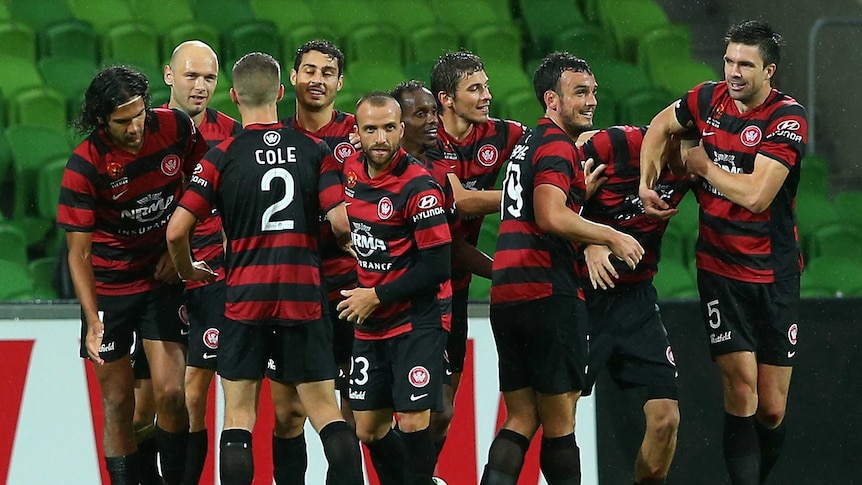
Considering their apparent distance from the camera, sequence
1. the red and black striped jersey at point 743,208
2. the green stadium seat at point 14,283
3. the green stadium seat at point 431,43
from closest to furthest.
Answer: the red and black striped jersey at point 743,208 < the green stadium seat at point 14,283 < the green stadium seat at point 431,43

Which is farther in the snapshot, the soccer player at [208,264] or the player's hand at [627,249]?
the soccer player at [208,264]

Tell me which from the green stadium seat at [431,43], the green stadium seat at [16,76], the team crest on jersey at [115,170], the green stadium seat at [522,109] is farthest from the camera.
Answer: the green stadium seat at [431,43]

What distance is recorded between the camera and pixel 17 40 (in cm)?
841

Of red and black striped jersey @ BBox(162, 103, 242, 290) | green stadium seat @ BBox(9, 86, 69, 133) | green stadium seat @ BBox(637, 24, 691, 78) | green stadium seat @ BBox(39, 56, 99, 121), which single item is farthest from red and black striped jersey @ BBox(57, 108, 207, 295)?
green stadium seat @ BBox(637, 24, 691, 78)

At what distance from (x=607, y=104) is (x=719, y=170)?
3.08m

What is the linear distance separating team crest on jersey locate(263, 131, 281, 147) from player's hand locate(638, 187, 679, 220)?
5.00ft

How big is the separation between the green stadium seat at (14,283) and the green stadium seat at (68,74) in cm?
151

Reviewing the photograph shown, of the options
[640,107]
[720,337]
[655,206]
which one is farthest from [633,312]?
[640,107]

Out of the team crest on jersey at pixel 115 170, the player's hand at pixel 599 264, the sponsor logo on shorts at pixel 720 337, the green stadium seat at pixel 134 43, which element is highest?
the green stadium seat at pixel 134 43

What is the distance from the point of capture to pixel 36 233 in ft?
24.0

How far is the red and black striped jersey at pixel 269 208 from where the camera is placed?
504 cm

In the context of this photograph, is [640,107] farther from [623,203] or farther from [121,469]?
[121,469]

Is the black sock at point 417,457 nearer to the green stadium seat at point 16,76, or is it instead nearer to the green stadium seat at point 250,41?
the green stadium seat at point 16,76

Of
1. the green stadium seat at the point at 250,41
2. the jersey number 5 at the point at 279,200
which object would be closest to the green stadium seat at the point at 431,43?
the green stadium seat at the point at 250,41
